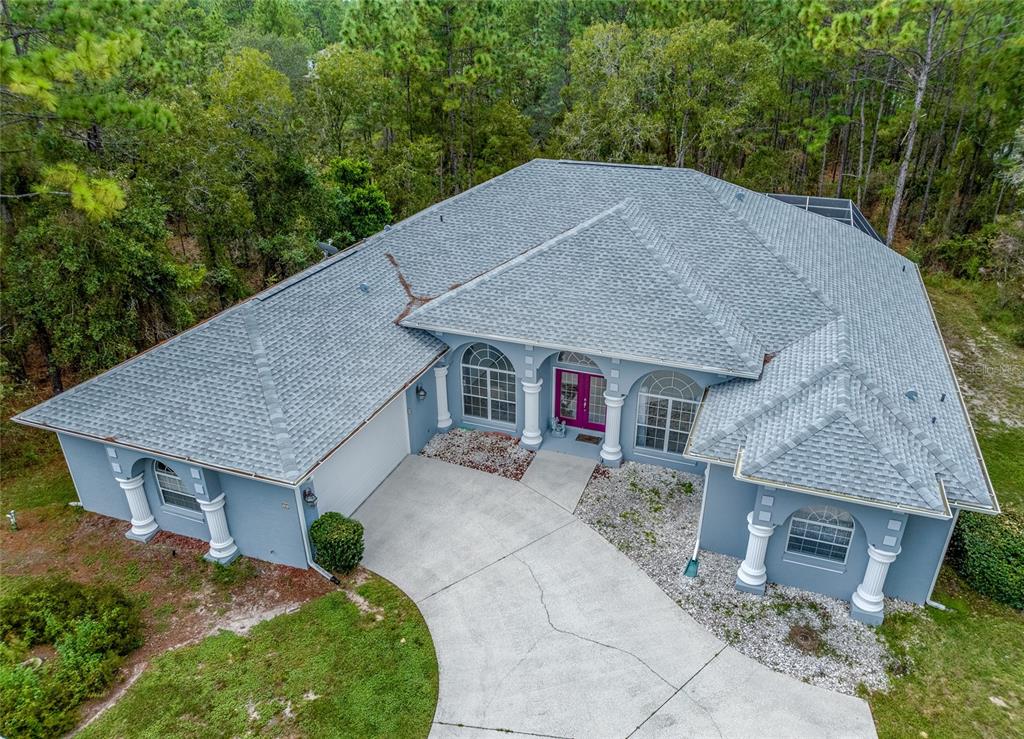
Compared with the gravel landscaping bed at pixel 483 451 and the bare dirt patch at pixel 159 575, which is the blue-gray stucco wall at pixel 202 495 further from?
the gravel landscaping bed at pixel 483 451

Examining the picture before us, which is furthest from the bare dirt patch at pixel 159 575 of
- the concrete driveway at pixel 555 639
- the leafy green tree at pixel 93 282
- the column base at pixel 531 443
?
the column base at pixel 531 443

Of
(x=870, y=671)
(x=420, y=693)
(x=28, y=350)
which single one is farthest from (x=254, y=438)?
(x=28, y=350)

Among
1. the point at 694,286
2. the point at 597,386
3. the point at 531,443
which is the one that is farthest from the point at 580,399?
the point at 694,286

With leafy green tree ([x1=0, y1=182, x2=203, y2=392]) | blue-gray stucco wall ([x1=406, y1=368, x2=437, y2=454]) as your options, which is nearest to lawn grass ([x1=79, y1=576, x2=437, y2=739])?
blue-gray stucco wall ([x1=406, y1=368, x2=437, y2=454])

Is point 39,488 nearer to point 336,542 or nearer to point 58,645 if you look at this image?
point 58,645

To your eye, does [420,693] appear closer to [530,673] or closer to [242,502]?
[530,673]

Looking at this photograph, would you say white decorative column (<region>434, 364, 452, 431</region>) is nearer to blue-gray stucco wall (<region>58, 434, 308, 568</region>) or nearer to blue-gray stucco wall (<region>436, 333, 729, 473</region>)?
blue-gray stucco wall (<region>436, 333, 729, 473</region>)
